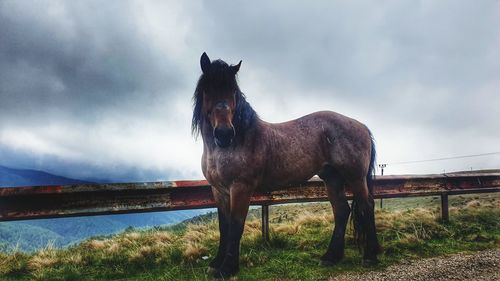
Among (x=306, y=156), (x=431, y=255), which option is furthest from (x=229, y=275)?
(x=431, y=255)

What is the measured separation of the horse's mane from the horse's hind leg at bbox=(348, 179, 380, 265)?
5.47 feet

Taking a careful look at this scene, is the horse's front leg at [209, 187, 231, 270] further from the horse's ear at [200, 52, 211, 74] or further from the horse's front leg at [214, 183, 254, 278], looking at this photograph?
the horse's ear at [200, 52, 211, 74]

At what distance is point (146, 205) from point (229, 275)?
1.42 meters

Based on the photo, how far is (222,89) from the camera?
331 centimetres

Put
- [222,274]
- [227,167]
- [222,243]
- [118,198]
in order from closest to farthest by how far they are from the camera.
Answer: [222,274] → [227,167] → [222,243] → [118,198]

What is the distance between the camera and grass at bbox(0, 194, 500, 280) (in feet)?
11.3

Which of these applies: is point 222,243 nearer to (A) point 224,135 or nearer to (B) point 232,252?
(B) point 232,252

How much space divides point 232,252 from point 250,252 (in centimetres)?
72

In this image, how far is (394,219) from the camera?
234 inches

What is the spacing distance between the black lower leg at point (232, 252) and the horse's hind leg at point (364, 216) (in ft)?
5.40

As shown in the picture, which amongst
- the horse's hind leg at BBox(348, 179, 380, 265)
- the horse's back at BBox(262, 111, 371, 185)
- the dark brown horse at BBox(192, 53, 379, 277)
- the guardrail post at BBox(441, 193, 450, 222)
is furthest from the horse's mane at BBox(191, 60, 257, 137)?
the guardrail post at BBox(441, 193, 450, 222)

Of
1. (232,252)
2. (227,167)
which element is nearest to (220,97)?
(227,167)

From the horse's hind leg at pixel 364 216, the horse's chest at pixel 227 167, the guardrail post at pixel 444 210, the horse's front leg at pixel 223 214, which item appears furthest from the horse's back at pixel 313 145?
the guardrail post at pixel 444 210

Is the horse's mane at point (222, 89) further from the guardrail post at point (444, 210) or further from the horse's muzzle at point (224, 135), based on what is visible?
the guardrail post at point (444, 210)
